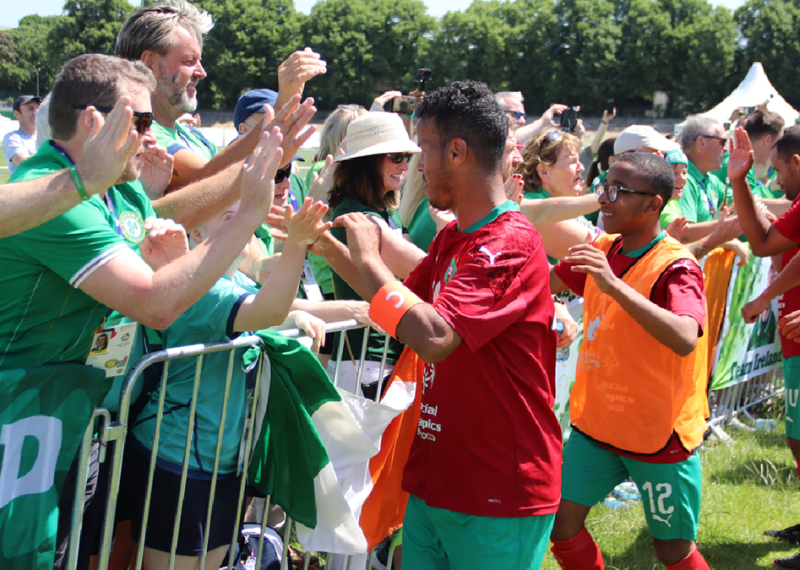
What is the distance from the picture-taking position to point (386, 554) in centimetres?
374

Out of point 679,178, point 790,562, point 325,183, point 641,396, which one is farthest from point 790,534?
point 325,183

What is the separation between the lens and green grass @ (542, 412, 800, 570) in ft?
13.4

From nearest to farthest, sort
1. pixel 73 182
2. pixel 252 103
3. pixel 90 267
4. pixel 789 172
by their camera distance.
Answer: pixel 73 182 < pixel 90 267 < pixel 789 172 < pixel 252 103

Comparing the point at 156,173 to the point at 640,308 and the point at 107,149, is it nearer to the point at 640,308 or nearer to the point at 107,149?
the point at 107,149

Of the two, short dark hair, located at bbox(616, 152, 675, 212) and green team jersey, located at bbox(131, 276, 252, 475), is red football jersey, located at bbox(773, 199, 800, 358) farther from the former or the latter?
green team jersey, located at bbox(131, 276, 252, 475)

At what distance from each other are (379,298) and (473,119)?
25.4 inches

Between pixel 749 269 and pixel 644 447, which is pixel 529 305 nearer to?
pixel 644 447

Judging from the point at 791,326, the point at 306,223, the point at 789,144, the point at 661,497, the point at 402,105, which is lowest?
the point at 661,497

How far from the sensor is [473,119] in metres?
2.19

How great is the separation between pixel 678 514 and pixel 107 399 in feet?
7.71

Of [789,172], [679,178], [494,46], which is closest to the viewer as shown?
[789,172]

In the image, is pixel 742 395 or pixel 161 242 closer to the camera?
pixel 161 242

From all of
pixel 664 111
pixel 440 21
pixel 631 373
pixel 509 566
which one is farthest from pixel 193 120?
pixel 440 21

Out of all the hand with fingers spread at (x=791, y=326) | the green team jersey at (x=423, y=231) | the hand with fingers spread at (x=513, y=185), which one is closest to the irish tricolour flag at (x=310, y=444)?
the green team jersey at (x=423, y=231)
